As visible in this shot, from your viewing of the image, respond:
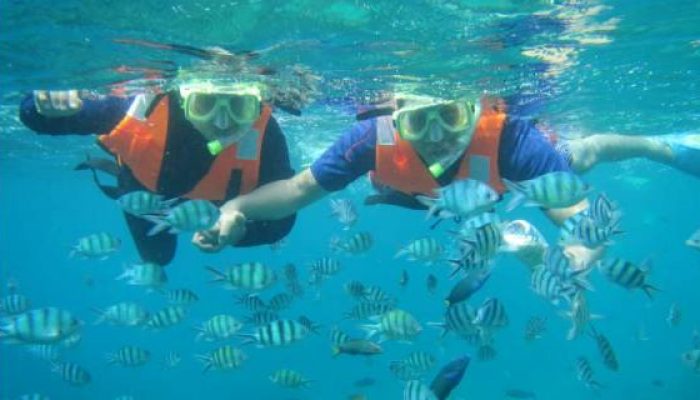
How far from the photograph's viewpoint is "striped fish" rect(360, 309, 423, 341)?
8117 millimetres

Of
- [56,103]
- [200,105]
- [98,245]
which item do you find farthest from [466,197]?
[98,245]

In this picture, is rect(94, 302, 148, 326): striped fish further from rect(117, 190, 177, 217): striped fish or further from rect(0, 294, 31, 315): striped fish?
rect(117, 190, 177, 217): striped fish

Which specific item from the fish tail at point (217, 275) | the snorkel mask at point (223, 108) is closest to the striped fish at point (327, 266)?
the fish tail at point (217, 275)

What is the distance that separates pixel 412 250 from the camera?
853 cm

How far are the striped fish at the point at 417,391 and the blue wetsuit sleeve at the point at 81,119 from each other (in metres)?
4.78

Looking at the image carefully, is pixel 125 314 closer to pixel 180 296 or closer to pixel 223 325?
pixel 180 296

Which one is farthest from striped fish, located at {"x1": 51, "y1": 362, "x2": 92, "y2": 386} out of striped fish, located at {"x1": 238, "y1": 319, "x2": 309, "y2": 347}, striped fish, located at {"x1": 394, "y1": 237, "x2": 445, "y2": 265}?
striped fish, located at {"x1": 394, "y1": 237, "x2": 445, "y2": 265}

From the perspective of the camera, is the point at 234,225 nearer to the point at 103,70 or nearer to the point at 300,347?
the point at 103,70

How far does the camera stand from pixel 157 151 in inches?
255

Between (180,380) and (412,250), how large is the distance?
143 ft

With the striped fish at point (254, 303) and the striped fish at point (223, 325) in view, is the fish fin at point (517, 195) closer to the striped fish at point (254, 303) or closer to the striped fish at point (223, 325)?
the striped fish at point (223, 325)

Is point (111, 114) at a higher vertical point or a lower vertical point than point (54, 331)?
higher

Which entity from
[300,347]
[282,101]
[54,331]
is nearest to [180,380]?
[300,347]

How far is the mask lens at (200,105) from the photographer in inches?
237
